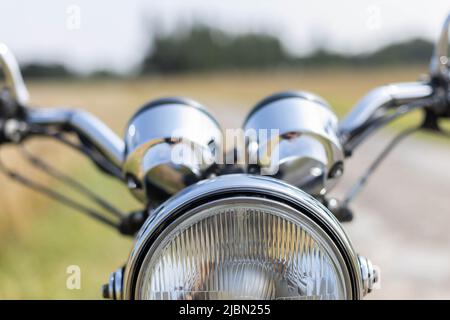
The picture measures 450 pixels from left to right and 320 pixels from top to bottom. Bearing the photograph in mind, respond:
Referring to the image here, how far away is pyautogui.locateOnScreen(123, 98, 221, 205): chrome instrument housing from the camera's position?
5.43 ft

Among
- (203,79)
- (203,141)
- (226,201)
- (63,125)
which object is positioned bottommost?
(226,201)

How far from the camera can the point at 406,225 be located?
6.32 m

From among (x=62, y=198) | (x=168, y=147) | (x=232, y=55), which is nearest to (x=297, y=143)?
(x=168, y=147)

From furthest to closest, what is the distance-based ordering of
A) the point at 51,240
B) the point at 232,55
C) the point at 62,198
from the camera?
the point at 232,55
the point at 51,240
the point at 62,198

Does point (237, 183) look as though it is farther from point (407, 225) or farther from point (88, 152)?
point (407, 225)

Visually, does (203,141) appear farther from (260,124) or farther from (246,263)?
(246,263)

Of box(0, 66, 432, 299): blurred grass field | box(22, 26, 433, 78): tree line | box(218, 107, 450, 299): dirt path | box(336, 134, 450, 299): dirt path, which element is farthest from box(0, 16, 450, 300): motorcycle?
box(22, 26, 433, 78): tree line

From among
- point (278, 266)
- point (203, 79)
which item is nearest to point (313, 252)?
point (278, 266)

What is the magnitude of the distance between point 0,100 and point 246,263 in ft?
3.87

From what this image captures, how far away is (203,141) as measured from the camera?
168 centimetres

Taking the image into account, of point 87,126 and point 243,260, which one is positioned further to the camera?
point 87,126

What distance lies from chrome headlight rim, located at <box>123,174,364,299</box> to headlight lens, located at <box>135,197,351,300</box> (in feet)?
0.04

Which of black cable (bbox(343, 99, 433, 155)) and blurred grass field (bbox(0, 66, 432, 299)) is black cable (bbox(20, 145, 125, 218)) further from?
blurred grass field (bbox(0, 66, 432, 299))

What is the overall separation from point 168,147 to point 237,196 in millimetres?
387
